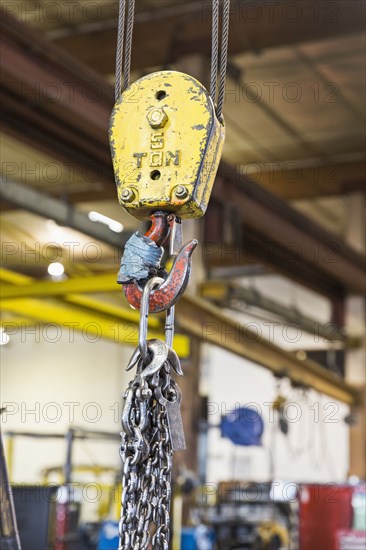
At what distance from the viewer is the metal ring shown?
142 centimetres

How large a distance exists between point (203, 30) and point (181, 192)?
15.8ft

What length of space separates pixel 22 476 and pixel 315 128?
302 inches

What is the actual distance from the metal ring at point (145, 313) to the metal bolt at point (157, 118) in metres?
0.26

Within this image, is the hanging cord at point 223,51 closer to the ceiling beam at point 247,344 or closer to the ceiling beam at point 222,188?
the ceiling beam at point 222,188

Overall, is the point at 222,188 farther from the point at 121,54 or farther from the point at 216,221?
the point at 121,54

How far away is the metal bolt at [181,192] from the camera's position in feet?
4.86

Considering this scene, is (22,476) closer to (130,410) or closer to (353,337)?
(353,337)

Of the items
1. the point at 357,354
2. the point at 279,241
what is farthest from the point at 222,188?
the point at 357,354

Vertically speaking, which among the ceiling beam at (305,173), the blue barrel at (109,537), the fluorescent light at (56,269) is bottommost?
the blue barrel at (109,537)

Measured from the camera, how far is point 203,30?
606cm

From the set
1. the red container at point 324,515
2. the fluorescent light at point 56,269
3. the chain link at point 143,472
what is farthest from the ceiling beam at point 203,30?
the chain link at point 143,472

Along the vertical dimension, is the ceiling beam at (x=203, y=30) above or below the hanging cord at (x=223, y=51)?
above

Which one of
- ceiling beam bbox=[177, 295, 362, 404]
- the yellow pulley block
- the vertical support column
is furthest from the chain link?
the vertical support column

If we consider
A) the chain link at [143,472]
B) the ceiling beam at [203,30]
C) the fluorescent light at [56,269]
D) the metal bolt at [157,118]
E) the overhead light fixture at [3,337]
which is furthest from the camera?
the ceiling beam at [203,30]
